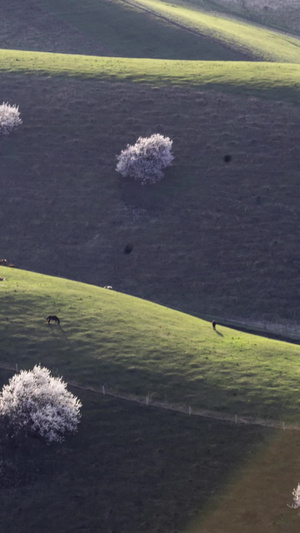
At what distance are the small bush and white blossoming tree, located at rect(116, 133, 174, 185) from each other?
1672cm

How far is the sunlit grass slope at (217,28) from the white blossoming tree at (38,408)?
103 metres

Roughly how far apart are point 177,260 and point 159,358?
77.5ft

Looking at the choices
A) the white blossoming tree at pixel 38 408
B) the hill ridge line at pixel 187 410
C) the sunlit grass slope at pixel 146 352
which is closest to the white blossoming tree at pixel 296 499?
the hill ridge line at pixel 187 410

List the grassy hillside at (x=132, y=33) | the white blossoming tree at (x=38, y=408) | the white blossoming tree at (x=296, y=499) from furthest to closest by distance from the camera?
the grassy hillside at (x=132, y=33) < the white blossoming tree at (x=38, y=408) < the white blossoming tree at (x=296, y=499)

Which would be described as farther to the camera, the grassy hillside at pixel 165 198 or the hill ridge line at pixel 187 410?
the grassy hillside at pixel 165 198

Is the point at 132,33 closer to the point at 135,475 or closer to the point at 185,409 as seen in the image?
the point at 185,409

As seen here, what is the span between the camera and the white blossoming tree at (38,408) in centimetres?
4666

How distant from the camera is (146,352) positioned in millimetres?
54844

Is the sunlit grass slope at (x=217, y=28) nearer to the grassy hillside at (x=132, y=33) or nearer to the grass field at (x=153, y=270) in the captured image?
the grassy hillside at (x=132, y=33)

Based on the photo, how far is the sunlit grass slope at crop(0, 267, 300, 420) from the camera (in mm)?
50688

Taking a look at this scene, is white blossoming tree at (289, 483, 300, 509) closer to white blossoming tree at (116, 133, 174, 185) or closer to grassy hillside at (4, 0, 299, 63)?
white blossoming tree at (116, 133, 174, 185)

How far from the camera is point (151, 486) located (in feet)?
144

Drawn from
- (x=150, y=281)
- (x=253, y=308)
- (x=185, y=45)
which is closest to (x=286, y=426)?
(x=253, y=308)

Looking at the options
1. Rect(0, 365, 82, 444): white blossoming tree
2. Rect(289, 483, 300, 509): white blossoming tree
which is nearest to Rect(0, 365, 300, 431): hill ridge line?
Rect(0, 365, 82, 444): white blossoming tree
